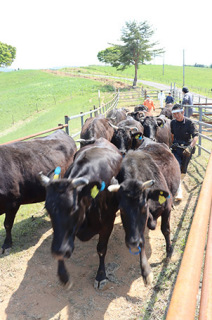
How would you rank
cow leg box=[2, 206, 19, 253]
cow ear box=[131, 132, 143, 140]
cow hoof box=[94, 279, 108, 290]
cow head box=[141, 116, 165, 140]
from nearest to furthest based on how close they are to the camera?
cow hoof box=[94, 279, 108, 290]
cow leg box=[2, 206, 19, 253]
cow ear box=[131, 132, 143, 140]
cow head box=[141, 116, 165, 140]

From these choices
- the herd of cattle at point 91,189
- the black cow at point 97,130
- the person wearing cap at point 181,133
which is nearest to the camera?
the herd of cattle at point 91,189

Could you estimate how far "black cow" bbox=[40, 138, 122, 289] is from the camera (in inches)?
113

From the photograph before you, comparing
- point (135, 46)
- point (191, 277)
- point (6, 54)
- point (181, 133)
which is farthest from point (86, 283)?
point (6, 54)

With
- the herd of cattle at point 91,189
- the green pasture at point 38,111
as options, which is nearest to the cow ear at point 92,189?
the herd of cattle at point 91,189

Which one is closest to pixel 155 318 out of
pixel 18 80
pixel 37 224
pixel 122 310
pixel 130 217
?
pixel 122 310

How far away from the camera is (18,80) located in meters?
61.8

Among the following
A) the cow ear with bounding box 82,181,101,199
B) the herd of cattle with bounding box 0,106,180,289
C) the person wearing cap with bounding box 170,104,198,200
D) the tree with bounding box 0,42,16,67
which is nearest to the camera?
the herd of cattle with bounding box 0,106,180,289

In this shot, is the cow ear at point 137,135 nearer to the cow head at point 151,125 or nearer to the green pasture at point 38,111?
the cow head at point 151,125

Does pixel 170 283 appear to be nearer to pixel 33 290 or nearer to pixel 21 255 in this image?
pixel 33 290

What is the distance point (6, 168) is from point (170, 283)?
299 cm

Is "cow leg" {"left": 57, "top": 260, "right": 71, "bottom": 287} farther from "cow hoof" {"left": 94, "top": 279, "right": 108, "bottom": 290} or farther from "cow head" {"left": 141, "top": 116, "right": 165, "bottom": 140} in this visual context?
"cow head" {"left": 141, "top": 116, "right": 165, "bottom": 140}

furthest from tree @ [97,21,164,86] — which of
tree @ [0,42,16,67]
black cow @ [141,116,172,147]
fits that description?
tree @ [0,42,16,67]

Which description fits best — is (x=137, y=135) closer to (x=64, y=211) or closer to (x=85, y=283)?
(x=85, y=283)

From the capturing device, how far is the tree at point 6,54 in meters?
94.7
